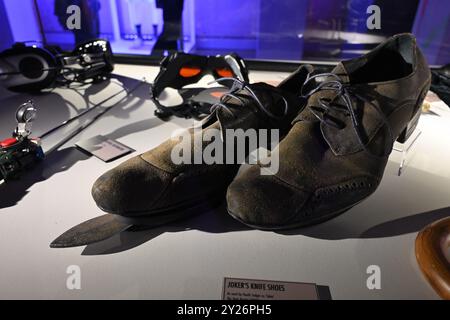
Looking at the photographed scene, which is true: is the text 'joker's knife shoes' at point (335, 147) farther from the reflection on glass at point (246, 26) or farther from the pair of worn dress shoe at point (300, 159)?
the reflection on glass at point (246, 26)

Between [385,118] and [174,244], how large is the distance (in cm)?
34

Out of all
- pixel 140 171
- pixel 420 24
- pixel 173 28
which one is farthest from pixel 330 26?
pixel 140 171

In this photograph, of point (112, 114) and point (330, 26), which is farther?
point (330, 26)

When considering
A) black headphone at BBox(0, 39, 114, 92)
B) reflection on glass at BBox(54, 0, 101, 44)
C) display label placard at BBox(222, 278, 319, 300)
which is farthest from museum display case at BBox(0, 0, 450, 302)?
reflection on glass at BBox(54, 0, 101, 44)

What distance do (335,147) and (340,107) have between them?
63 mm

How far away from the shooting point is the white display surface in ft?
1.30

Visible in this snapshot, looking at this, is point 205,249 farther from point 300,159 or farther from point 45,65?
point 45,65

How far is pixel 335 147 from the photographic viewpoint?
0.47m

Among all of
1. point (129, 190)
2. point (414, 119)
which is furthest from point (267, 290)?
point (414, 119)

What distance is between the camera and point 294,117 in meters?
0.55

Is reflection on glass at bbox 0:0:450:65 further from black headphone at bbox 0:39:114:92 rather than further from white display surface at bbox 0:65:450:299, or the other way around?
white display surface at bbox 0:65:450:299

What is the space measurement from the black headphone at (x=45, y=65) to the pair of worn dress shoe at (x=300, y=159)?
68cm
